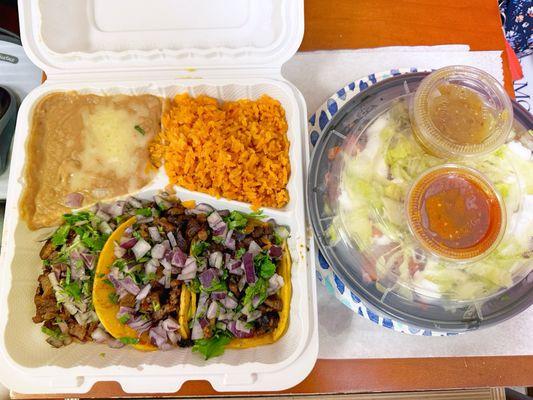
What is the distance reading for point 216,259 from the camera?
1.35 metres

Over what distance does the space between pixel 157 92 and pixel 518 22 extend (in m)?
2.10

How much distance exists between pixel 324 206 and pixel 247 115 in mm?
434

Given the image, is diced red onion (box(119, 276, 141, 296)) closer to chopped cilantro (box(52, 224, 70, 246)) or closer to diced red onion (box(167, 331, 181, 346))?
diced red onion (box(167, 331, 181, 346))

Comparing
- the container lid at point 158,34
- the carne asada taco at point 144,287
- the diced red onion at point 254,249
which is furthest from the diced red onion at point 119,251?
the container lid at point 158,34

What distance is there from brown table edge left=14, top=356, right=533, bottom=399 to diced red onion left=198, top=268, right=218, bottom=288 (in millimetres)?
378

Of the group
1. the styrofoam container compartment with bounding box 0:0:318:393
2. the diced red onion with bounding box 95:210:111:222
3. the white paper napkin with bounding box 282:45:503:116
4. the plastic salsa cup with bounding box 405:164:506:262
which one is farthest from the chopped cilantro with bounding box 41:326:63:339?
the white paper napkin with bounding box 282:45:503:116

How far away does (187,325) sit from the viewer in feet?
4.33

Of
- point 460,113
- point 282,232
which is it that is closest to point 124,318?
point 282,232

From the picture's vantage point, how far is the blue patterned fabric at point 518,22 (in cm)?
230

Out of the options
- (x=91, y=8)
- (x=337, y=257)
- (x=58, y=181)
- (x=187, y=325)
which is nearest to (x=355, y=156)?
(x=337, y=257)

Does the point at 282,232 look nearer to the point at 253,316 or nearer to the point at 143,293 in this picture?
the point at 253,316

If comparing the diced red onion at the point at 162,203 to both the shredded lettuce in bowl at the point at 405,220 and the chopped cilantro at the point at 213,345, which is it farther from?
the shredded lettuce in bowl at the point at 405,220

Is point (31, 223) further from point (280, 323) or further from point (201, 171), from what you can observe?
point (280, 323)

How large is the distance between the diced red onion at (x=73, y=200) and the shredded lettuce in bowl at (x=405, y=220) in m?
0.89
